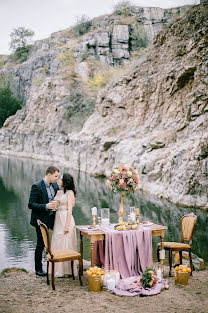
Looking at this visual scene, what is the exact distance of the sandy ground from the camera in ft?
22.0

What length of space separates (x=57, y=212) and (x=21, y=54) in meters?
94.3

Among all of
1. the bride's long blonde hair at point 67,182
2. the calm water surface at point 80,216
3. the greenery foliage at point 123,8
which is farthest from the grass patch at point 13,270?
the greenery foliage at point 123,8

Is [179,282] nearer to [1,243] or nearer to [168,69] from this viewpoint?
[1,243]

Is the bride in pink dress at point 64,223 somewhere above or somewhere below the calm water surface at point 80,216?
above

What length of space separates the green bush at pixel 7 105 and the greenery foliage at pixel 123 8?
90.8 feet

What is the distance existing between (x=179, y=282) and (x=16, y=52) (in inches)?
3855

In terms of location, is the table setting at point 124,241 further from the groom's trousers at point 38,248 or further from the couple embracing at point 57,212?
the groom's trousers at point 38,248

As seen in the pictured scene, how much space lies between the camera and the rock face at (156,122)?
22.8 metres

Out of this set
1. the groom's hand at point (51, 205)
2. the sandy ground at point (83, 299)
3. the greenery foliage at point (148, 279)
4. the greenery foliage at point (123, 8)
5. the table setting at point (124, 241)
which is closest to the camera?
the sandy ground at point (83, 299)

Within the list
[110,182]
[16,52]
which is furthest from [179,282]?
[16,52]

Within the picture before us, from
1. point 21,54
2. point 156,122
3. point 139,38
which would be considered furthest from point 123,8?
point 156,122

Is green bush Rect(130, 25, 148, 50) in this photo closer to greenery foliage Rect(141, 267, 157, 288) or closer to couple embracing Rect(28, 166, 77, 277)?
couple embracing Rect(28, 166, 77, 277)

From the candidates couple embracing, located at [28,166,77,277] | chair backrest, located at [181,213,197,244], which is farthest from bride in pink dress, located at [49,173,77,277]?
chair backrest, located at [181,213,197,244]

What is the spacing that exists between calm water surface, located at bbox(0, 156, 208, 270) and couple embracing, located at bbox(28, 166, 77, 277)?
5.65 ft
